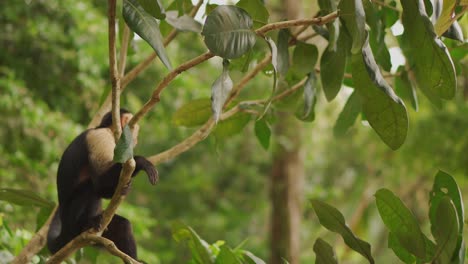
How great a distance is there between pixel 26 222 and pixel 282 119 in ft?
7.70

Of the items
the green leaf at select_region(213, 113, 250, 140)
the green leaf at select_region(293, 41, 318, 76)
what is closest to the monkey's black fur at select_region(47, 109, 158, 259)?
the green leaf at select_region(213, 113, 250, 140)

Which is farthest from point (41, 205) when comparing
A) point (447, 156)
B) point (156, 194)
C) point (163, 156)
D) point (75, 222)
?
point (156, 194)

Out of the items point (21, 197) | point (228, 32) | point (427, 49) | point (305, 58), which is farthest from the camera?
point (21, 197)

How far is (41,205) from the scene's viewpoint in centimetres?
146

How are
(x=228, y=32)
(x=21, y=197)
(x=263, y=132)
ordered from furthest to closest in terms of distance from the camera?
(x=263, y=132) < (x=21, y=197) < (x=228, y=32)

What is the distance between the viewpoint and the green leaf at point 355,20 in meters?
0.96

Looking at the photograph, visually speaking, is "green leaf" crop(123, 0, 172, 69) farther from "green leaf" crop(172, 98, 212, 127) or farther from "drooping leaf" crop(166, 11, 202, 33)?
"green leaf" crop(172, 98, 212, 127)

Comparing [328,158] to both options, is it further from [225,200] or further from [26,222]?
[26,222]

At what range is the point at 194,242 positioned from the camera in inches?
43.6

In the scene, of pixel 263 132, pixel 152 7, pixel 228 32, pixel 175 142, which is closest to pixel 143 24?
pixel 152 7

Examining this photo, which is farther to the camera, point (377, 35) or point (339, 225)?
point (377, 35)

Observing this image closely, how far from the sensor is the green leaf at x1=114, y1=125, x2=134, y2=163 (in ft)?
3.06

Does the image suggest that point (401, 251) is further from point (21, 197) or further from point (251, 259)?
point (21, 197)

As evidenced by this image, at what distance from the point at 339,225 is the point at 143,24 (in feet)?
1.44
